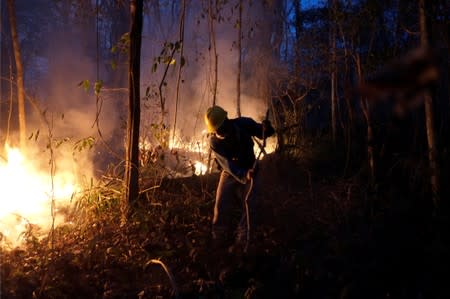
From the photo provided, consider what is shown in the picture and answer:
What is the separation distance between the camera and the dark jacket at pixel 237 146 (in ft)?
14.9

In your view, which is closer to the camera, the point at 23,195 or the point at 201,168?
the point at 23,195

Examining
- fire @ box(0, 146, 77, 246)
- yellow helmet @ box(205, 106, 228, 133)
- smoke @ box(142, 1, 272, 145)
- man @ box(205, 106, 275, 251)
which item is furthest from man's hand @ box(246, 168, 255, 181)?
fire @ box(0, 146, 77, 246)

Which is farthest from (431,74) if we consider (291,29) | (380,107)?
(291,29)

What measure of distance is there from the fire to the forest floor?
56 centimetres

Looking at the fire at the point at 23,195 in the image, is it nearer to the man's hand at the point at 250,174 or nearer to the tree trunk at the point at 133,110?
the tree trunk at the point at 133,110

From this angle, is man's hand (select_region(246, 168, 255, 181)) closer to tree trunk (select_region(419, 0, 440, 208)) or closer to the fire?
tree trunk (select_region(419, 0, 440, 208))

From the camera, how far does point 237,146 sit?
462 centimetres

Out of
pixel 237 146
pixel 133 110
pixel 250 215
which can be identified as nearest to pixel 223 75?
pixel 133 110

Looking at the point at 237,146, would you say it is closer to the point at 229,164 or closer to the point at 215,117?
the point at 229,164

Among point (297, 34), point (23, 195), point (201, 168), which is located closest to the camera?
point (23, 195)

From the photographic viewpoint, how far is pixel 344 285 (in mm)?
3648

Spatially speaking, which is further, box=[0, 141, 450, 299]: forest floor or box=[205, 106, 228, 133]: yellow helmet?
box=[205, 106, 228, 133]: yellow helmet

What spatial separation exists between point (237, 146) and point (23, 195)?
3.85 metres

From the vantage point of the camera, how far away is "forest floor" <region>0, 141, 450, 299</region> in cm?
370
